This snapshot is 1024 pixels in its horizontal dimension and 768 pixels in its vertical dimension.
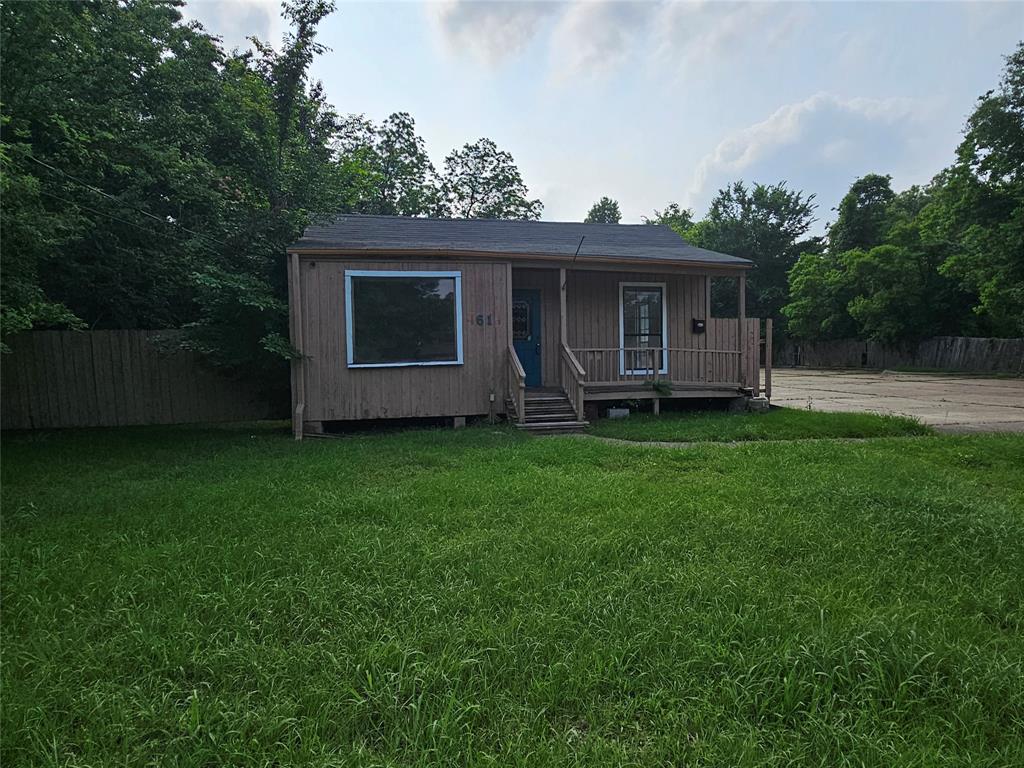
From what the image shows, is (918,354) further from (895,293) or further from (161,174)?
(161,174)

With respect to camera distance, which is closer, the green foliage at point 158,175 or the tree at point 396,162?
the green foliage at point 158,175

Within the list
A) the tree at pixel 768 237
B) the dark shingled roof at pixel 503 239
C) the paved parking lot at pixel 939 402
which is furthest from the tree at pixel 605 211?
the dark shingled roof at pixel 503 239

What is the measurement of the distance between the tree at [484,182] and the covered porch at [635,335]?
16858 millimetres

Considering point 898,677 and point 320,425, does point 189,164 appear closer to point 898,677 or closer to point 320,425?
point 320,425

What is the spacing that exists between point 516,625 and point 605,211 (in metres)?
63.0

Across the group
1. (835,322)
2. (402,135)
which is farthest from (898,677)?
(835,322)

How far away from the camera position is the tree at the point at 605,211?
6062 cm

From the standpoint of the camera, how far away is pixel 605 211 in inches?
2400

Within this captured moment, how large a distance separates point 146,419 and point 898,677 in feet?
34.4

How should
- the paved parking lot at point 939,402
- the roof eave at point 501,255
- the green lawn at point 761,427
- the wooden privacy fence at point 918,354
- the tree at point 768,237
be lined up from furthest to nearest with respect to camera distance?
the tree at point 768,237, the wooden privacy fence at point 918,354, the paved parking lot at point 939,402, the roof eave at point 501,255, the green lawn at point 761,427

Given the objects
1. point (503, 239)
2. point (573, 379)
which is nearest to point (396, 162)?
point (503, 239)

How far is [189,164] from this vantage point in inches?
316

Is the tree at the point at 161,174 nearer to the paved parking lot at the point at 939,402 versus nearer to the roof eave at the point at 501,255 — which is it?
the roof eave at the point at 501,255

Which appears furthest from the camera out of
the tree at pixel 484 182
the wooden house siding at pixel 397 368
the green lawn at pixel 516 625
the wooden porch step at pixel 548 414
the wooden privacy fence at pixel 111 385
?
the tree at pixel 484 182
